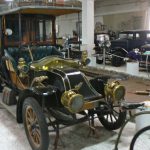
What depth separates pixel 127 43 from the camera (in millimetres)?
12344

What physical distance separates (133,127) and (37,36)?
8.74 ft

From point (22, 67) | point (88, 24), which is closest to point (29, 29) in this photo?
point (22, 67)

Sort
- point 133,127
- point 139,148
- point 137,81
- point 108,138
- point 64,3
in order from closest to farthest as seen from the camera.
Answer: point 139,148 → point 108,138 → point 133,127 → point 64,3 → point 137,81

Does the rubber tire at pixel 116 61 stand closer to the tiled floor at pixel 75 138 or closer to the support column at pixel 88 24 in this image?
the support column at pixel 88 24

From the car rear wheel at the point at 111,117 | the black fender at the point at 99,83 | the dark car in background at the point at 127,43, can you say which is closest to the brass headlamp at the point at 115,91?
the car rear wheel at the point at 111,117

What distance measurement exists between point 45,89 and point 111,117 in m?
1.25

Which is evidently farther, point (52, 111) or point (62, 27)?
point (62, 27)

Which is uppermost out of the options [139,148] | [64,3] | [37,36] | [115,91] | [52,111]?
[64,3]

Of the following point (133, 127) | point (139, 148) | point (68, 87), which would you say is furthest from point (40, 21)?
point (139, 148)

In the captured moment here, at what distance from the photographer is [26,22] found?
17.8 ft

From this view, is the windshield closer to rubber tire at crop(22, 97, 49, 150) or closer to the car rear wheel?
rubber tire at crop(22, 97, 49, 150)

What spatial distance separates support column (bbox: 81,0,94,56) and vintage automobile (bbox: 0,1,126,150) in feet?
26.6

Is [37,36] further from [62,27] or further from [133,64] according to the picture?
[62,27]

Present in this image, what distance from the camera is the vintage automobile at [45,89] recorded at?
11.5 feet
